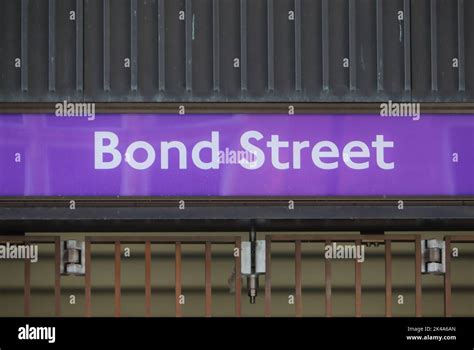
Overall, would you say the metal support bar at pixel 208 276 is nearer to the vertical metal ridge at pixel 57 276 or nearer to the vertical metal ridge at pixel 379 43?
the vertical metal ridge at pixel 57 276

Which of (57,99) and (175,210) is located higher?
(57,99)

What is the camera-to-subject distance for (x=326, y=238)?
19.7 metres

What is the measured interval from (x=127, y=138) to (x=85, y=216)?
46.9 inches

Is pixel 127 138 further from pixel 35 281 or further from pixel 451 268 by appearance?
pixel 451 268

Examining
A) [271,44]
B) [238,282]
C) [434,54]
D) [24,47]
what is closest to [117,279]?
[238,282]

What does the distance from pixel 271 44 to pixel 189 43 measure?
111cm

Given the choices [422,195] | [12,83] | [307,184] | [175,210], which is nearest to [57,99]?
[12,83]

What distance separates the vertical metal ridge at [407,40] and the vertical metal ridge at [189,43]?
2890 millimetres

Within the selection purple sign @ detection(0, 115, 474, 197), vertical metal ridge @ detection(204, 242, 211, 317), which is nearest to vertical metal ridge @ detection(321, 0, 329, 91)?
purple sign @ detection(0, 115, 474, 197)

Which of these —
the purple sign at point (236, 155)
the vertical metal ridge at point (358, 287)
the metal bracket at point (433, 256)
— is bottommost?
the vertical metal ridge at point (358, 287)

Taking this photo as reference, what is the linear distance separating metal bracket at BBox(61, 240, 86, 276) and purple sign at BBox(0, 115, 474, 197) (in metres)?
0.75

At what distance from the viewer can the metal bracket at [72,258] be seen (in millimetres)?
19641

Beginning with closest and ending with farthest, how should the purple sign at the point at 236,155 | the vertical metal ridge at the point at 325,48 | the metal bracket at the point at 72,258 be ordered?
the purple sign at the point at 236,155
the vertical metal ridge at the point at 325,48
the metal bracket at the point at 72,258

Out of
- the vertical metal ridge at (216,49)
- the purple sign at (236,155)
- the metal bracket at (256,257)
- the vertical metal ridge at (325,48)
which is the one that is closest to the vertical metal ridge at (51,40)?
the purple sign at (236,155)
